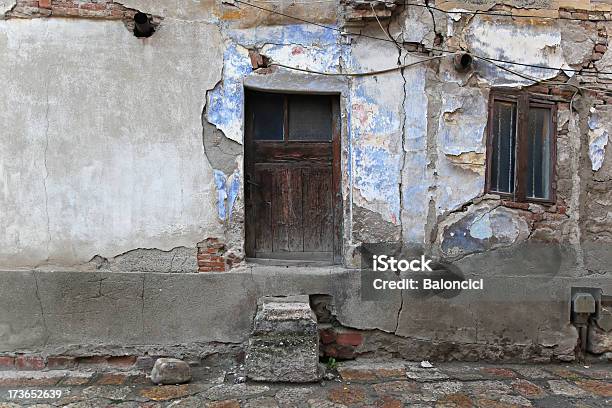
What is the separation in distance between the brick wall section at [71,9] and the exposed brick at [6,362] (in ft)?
9.21

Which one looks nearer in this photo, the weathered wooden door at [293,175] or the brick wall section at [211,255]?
the brick wall section at [211,255]

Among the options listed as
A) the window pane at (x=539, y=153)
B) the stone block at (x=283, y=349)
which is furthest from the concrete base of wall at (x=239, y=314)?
the window pane at (x=539, y=153)

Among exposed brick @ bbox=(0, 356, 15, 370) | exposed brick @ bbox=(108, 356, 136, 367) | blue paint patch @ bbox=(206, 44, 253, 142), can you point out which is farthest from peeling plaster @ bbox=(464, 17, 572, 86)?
exposed brick @ bbox=(0, 356, 15, 370)

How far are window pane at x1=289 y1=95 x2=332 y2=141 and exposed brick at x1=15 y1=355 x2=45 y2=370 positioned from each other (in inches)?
111

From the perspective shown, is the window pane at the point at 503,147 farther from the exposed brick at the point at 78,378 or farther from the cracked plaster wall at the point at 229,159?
the exposed brick at the point at 78,378

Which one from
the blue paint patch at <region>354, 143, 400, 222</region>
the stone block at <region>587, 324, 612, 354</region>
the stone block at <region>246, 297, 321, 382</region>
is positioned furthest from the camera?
the stone block at <region>587, 324, 612, 354</region>

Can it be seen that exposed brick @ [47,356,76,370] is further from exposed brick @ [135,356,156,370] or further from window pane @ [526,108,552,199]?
window pane @ [526,108,552,199]

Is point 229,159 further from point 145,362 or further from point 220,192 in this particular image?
point 145,362

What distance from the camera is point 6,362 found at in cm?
395

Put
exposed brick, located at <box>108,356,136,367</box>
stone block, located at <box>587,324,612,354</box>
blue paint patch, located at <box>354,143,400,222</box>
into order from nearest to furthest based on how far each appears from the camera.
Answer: exposed brick, located at <box>108,356,136,367</box> < blue paint patch, located at <box>354,143,400,222</box> < stone block, located at <box>587,324,612,354</box>

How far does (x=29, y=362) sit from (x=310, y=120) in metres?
3.14

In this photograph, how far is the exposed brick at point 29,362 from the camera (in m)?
3.96

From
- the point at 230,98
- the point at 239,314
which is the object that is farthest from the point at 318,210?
the point at 230,98

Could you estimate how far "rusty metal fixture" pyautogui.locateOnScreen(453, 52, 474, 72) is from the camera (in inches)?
161
